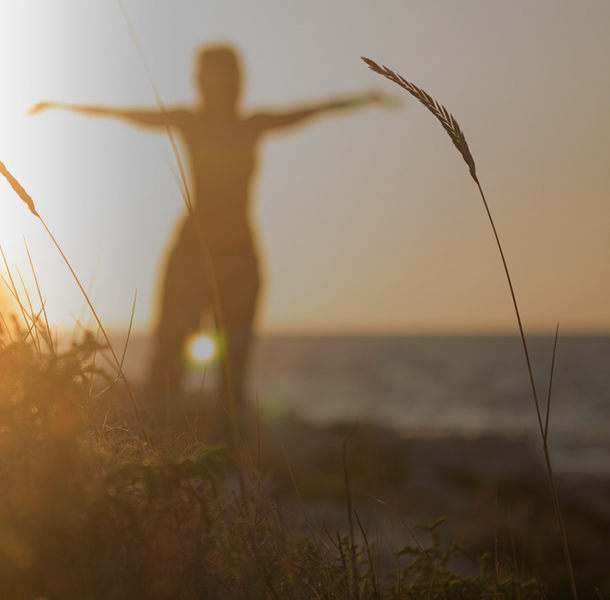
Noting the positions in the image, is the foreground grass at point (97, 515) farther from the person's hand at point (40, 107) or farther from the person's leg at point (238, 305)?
the person's leg at point (238, 305)

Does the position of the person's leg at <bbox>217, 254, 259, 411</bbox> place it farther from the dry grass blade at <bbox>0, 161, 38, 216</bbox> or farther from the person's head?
the dry grass blade at <bbox>0, 161, 38, 216</bbox>

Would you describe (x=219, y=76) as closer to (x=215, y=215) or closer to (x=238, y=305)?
(x=215, y=215)

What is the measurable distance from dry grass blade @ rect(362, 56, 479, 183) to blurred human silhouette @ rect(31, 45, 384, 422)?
3.78 m

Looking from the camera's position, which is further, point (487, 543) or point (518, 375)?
point (518, 375)

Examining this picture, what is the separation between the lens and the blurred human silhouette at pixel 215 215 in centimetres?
506

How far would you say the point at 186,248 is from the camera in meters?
5.28

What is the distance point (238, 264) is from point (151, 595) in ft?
14.8

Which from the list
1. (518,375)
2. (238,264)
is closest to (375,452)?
(238,264)

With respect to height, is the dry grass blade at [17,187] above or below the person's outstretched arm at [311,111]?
below

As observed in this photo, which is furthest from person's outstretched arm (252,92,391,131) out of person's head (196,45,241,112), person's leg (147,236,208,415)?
person's leg (147,236,208,415)

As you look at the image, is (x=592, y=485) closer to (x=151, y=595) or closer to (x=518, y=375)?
(x=151, y=595)

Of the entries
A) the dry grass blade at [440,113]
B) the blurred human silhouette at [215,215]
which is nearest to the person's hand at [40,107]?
the dry grass blade at [440,113]

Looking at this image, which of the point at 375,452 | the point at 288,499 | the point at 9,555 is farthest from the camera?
the point at 375,452

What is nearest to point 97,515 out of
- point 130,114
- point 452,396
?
point 130,114
